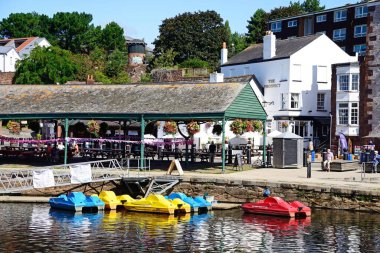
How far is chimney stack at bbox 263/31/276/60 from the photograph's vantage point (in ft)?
221

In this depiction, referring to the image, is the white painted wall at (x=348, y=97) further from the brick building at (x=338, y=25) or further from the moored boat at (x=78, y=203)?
the moored boat at (x=78, y=203)

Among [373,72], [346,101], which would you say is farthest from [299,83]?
[373,72]

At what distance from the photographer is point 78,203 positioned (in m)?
33.6

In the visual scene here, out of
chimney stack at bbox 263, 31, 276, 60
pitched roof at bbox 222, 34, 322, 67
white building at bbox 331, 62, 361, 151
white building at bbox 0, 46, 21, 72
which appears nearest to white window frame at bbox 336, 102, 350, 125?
white building at bbox 331, 62, 361, 151

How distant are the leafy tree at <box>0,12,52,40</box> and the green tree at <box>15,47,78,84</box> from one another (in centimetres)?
3807

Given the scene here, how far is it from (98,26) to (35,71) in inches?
1801

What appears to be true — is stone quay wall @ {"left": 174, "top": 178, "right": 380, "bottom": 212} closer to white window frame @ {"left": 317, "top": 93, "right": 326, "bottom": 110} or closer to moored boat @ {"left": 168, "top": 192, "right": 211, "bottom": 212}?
moored boat @ {"left": 168, "top": 192, "right": 211, "bottom": 212}

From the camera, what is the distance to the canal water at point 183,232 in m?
24.7

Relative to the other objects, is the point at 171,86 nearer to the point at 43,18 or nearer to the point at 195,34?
the point at 195,34

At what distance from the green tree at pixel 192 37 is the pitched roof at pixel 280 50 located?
32719 mm

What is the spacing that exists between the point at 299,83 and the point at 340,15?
28756 mm

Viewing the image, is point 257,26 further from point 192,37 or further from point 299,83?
point 299,83

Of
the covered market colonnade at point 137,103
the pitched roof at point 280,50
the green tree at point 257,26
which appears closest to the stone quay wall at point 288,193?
the covered market colonnade at point 137,103

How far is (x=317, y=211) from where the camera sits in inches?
1313
